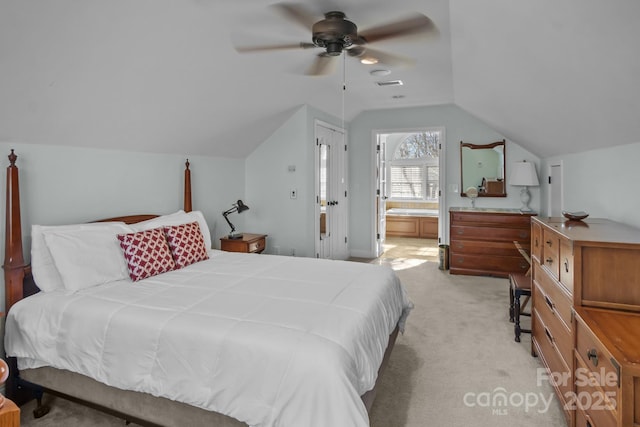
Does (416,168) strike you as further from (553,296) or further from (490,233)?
(553,296)

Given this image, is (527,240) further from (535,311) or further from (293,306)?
(293,306)

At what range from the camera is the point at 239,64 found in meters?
3.18

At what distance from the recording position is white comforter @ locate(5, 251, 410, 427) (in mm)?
1553

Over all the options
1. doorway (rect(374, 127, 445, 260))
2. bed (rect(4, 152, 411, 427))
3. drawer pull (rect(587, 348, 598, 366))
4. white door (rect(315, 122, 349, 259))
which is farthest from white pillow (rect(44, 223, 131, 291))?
doorway (rect(374, 127, 445, 260))

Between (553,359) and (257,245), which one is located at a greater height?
(257,245)

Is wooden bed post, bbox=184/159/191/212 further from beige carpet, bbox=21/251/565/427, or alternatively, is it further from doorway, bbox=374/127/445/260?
doorway, bbox=374/127/445/260

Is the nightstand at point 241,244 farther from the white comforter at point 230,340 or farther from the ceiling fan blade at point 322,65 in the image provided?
the ceiling fan blade at point 322,65

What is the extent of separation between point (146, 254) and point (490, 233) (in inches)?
171

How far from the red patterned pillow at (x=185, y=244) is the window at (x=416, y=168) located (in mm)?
6938

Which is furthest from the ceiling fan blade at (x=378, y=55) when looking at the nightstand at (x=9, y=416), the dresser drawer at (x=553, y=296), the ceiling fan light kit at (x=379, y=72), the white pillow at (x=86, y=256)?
the nightstand at (x=9, y=416)

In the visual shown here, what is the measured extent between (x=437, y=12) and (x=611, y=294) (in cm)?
200

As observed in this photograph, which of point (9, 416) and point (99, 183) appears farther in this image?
point (99, 183)

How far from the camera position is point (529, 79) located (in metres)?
2.62

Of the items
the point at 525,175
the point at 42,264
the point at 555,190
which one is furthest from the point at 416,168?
the point at 42,264
